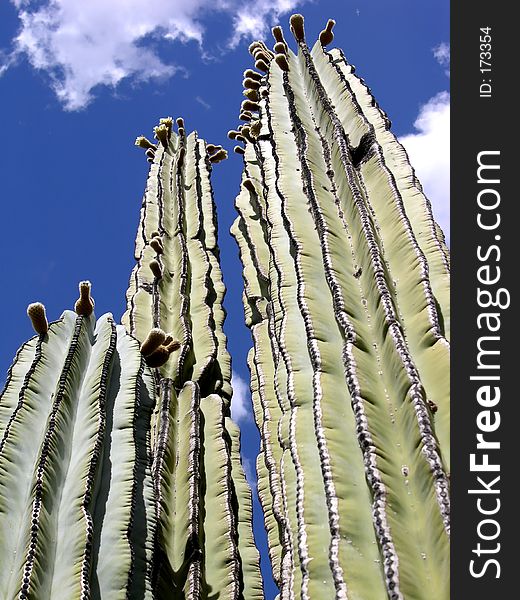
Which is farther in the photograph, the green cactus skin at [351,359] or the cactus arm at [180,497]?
the cactus arm at [180,497]

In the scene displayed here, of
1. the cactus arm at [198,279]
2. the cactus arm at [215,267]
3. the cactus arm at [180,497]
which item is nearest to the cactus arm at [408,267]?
the cactus arm at [180,497]

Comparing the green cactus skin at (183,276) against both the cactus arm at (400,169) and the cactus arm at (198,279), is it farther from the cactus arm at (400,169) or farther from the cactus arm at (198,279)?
the cactus arm at (400,169)

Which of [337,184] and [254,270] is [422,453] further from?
[254,270]

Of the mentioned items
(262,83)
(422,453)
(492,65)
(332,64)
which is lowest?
(422,453)

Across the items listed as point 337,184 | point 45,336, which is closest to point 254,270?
point 337,184

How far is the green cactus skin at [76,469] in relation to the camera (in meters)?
2.28

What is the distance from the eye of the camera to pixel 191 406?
369cm

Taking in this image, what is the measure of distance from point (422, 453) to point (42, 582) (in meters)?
1.25

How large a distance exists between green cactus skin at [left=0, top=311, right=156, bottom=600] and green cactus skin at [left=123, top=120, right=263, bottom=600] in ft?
0.79

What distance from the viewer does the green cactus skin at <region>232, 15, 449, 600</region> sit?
1.94 m

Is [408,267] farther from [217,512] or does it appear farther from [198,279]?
[198,279]

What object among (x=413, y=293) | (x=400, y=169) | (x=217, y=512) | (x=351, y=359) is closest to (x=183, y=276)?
(x=400, y=169)

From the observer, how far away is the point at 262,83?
17.8ft

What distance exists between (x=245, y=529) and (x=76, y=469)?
1281mm
